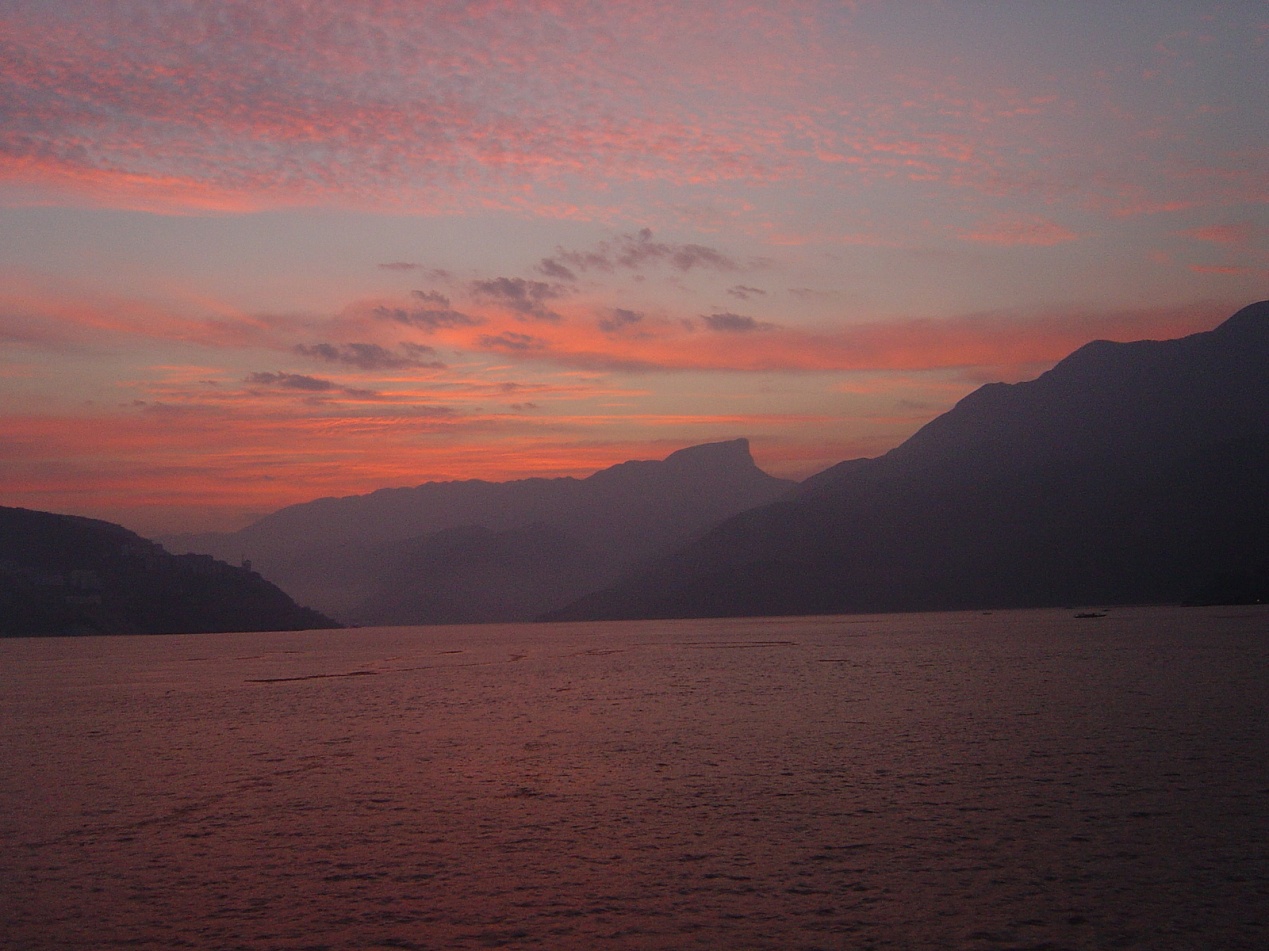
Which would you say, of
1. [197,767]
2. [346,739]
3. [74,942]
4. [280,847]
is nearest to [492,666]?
[346,739]

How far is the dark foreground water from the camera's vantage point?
86.8ft

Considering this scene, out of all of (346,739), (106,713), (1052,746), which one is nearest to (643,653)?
(106,713)

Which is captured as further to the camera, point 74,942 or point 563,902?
point 563,902

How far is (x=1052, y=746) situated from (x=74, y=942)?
150 feet

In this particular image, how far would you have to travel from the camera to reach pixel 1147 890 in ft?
92.3

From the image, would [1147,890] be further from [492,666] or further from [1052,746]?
[492,666]

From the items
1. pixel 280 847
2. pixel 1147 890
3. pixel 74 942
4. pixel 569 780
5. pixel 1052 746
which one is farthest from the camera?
pixel 1052 746

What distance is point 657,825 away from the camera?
38094 millimetres

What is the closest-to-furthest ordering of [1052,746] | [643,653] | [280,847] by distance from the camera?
[280,847]
[1052,746]
[643,653]

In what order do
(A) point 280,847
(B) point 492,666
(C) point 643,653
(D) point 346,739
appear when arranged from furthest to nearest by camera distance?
(C) point 643,653 → (B) point 492,666 → (D) point 346,739 → (A) point 280,847

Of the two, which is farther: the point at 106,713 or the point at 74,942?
the point at 106,713

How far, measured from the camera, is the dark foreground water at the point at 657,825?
26453 mm

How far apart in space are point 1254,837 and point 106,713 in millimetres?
87112

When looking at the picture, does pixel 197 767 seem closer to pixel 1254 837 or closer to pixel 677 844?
pixel 677 844
